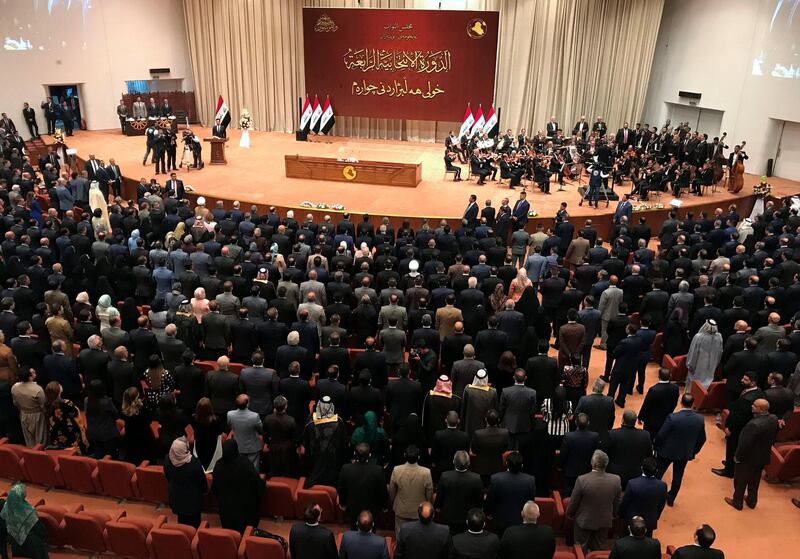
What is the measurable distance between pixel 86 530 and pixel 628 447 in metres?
4.96

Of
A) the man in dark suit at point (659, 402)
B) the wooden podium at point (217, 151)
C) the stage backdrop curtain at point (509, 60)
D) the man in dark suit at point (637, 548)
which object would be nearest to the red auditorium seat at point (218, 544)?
the man in dark suit at point (637, 548)

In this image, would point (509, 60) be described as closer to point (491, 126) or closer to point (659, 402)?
point (491, 126)

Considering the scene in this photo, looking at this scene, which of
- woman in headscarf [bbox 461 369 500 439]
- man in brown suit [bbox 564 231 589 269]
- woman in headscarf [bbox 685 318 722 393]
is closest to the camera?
woman in headscarf [bbox 461 369 500 439]

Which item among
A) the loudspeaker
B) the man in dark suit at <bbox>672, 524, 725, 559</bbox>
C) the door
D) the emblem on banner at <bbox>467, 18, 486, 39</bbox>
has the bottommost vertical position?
the man in dark suit at <bbox>672, 524, 725, 559</bbox>

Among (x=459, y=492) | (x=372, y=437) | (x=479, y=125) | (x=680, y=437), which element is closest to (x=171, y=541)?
(x=372, y=437)

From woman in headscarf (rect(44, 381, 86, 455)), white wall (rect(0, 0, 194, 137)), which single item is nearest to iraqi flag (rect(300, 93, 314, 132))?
white wall (rect(0, 0, 194, 137))

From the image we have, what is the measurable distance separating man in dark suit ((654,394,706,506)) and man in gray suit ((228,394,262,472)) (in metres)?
4.06

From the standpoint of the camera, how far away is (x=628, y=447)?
5.88 meters

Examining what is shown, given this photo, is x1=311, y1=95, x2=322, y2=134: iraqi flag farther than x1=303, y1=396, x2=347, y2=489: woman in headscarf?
Yes

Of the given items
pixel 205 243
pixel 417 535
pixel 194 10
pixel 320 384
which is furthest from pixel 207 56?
pixel 417 535

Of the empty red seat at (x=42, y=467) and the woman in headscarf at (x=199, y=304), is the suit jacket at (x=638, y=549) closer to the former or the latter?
the empty red seat at (x=42, y=467)

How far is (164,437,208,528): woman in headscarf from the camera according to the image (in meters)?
5.53

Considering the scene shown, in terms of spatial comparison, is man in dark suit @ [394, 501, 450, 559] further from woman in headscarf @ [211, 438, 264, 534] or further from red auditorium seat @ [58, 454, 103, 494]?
red auditorium seat @ [58, 454, 103, 494]

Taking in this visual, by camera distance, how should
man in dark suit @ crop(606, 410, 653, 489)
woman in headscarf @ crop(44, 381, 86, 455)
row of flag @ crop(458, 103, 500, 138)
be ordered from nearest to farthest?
man in dark suit @ crop(606, 410, 653, 489) → woman in headscarf @ crop(44, 381, 86, 455) → row of flag @ crop(458, 103, 500, 138)
